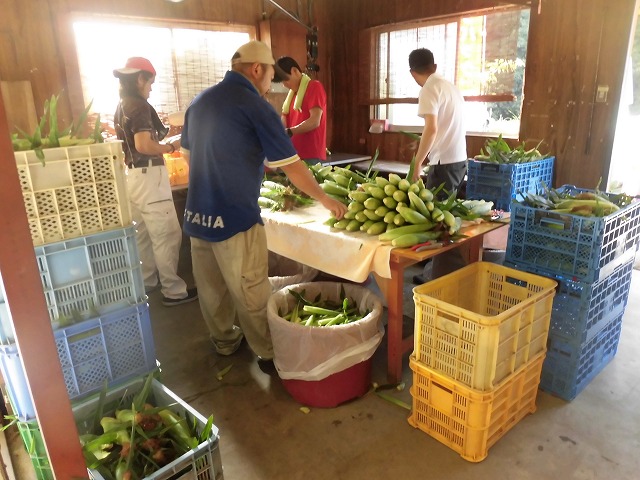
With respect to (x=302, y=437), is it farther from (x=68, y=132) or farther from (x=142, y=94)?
(x=142, y=94)

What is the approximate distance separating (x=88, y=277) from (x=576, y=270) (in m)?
2.15

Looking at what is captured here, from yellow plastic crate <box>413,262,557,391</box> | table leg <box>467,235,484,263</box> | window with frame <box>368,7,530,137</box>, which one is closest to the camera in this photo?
yellow plastic crate <box>413,262,557,391</box>

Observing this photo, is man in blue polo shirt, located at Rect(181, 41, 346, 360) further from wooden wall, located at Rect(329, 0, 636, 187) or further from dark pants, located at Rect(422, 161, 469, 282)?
wooden wall, located at Rect(329, 0, 636, 187)

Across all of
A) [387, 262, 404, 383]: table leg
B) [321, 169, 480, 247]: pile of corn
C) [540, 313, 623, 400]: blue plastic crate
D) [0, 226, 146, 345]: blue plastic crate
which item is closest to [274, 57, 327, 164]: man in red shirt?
[321, 169, 480, 247]: pile of corn

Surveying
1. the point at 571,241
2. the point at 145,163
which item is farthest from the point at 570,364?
the point at 145,163

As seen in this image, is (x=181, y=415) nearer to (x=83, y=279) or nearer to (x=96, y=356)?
(x=96, y=356)

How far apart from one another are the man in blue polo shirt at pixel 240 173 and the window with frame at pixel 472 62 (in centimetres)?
282

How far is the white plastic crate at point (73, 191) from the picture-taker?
157 cm

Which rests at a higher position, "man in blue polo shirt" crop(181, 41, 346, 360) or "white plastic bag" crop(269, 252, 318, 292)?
"man in blue polo shirt" crop(181, 41, 346, 360)

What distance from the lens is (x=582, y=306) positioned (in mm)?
2205

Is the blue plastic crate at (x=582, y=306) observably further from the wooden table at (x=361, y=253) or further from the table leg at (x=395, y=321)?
the table leg at (x=395, y=321)

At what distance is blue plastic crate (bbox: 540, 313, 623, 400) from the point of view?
230 centimetres

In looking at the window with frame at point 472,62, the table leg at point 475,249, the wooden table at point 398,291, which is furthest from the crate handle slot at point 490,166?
the wooden table at point 398,291

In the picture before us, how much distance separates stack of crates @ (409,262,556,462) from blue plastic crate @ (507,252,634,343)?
18 centimetres
